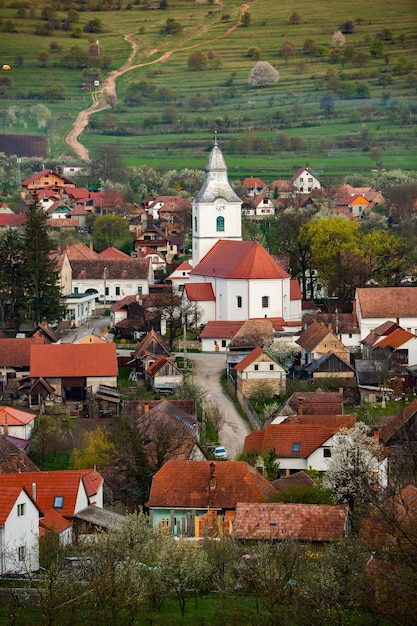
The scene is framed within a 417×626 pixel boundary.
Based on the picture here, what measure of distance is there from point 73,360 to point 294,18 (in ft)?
474

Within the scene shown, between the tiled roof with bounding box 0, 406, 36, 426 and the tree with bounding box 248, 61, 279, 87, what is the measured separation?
4699 inches

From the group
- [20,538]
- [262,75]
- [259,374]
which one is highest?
[262,75]

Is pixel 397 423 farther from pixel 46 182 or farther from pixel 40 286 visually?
pixel 46 182

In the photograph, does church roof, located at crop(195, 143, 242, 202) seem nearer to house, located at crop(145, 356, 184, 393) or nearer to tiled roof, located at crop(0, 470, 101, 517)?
house, located at crop(145, 356, 184, 393)

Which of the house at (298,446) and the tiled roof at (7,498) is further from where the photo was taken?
the house at (298,446)

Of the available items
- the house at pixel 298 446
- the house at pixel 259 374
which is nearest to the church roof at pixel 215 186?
the house at pixel 259 374

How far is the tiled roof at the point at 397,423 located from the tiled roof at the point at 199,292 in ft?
58.7

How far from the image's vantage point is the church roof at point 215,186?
208 ft

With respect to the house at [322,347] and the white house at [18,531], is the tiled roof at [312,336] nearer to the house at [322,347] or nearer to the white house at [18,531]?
the house at [322,347]

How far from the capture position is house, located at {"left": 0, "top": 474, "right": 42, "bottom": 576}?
27047 mm

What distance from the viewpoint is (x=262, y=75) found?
525 ft

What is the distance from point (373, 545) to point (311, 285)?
39.2 meters

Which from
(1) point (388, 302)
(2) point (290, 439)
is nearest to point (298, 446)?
(2) point (290, 439)

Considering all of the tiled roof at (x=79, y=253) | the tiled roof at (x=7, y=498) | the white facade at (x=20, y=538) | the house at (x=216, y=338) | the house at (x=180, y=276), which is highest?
the tiled roof at (x=79, y=253)
